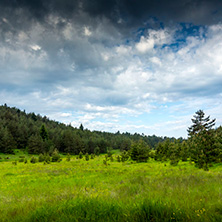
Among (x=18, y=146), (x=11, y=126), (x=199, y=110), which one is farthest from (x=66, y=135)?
(x=199, y=110)

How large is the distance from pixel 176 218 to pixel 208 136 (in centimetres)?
1977

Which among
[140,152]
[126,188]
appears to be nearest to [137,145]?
[140,152]

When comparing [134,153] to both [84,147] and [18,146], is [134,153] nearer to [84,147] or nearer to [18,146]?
[84,147]

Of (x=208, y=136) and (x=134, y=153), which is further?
(x=134, y=153)

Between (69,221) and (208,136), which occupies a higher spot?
(208,136)

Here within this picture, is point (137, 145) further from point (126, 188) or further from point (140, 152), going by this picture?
point (126, 188)

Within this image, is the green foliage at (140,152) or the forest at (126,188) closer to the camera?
the forest at (126,188)

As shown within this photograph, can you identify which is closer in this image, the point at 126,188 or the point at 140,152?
the point at 126,188

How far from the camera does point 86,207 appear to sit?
445cm

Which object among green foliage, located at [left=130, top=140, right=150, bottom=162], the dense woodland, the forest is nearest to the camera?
the forest

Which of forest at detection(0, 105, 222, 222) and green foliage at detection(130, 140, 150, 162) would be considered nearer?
forest at detection(0, 105, 222, 222)

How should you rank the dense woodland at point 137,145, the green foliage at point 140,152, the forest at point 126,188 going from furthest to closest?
the green foliage at point 140,152, the dense woodland at point 137,145, the forest at point 126,188

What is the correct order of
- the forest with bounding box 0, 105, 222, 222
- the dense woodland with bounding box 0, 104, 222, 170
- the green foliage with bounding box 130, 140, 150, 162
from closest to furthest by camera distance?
the forest with bounding box 0, 105, 222, 222, the dense woodland with bounding box 0, 104, 222, 170, the green foliage with bounding box 130, 140, 150, 162

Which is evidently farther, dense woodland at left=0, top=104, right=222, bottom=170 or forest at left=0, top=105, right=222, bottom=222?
dense woodland at left=0, top=104, right=222, bottom=170
